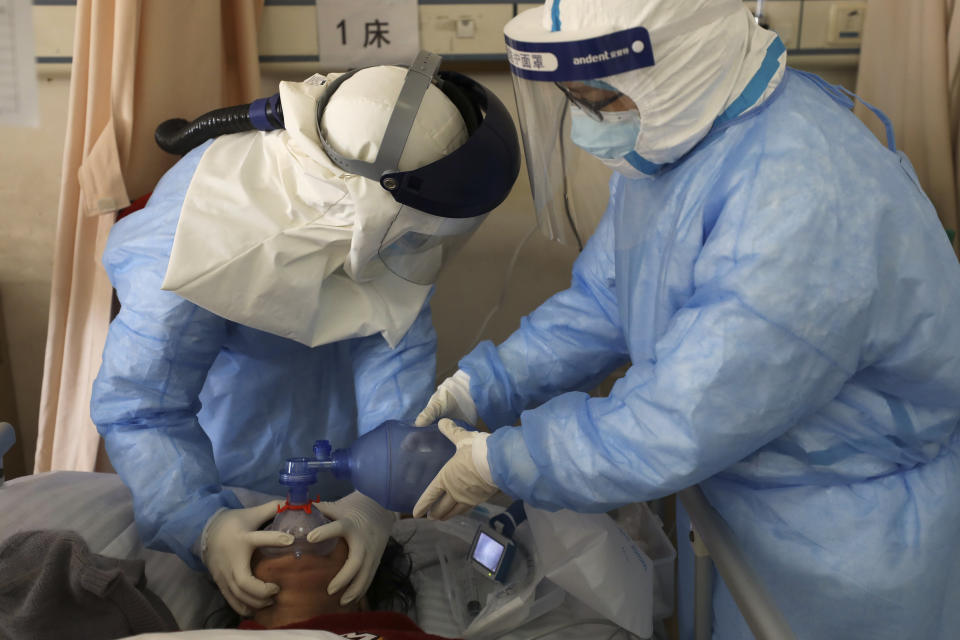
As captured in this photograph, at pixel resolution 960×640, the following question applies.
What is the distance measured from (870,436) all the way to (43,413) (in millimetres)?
1929

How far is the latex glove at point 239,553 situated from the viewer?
1.41 meters

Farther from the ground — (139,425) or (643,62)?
(643,62)

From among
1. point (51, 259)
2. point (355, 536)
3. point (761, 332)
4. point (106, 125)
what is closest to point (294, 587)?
point (355, 536)

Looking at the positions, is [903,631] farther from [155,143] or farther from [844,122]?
[155,143]

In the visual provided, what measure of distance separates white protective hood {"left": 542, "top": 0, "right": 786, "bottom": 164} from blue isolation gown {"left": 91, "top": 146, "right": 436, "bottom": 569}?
0.72m

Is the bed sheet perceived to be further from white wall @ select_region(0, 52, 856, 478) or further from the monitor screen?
white wall @ select_region(0, 52, 856, 478)

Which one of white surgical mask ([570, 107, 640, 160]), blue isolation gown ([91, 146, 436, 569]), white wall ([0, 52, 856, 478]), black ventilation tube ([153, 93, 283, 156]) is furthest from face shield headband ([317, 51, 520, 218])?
white wall ([0, 52, 856, 478])

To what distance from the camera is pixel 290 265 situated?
149 cm

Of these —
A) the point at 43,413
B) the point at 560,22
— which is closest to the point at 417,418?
the point at 560,22

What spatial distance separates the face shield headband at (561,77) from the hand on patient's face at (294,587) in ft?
2.37

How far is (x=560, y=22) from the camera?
1.19m

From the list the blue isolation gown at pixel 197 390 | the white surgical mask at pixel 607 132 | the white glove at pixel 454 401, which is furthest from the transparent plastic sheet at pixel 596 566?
the white surgical mask at pixel 607 132

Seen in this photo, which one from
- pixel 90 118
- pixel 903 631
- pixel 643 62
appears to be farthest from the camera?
A: pixel 90 118

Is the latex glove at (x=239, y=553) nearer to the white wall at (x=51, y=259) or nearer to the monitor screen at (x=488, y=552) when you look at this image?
the monitor screen at (x=488, y=552)
